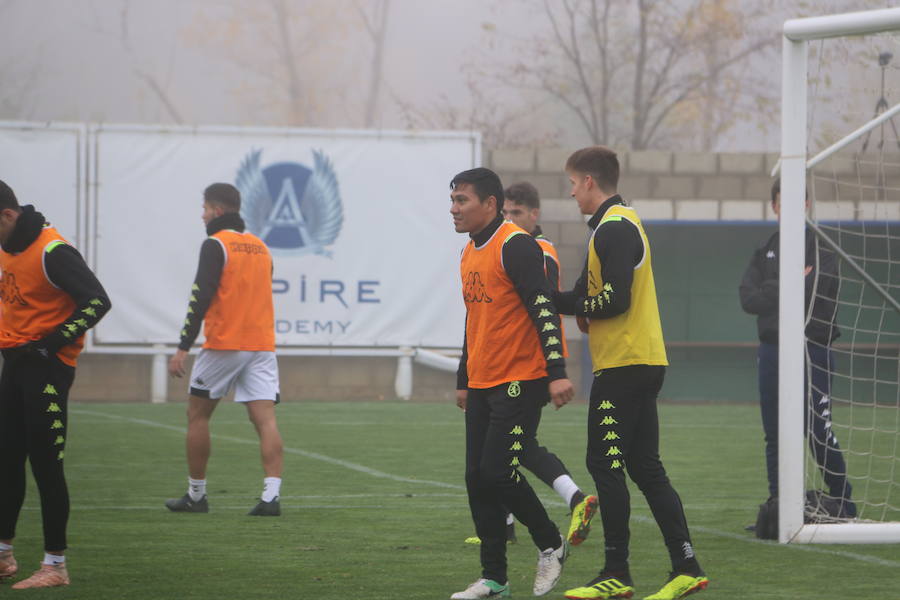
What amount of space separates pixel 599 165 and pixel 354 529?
3169 millimetres

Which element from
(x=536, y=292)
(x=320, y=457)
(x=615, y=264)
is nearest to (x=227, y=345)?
(x=536, y=292)

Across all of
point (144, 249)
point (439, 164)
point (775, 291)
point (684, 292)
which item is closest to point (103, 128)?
point (144, 249)

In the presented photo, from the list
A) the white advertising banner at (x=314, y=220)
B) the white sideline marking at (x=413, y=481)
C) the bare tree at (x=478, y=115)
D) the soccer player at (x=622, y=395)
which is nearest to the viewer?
the soccer player at (x=622, y=395)

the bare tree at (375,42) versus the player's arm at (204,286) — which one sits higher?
the bare tree at (375,42)

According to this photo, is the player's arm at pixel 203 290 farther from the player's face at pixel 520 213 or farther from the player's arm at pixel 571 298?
the player's arm at pixel 571 298

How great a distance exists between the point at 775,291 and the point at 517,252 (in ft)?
9.00

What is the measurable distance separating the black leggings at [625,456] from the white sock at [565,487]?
1086mm

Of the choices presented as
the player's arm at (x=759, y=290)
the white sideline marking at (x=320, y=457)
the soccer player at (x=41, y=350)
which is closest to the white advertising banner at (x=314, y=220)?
the white sideline marking at (x=320, y=457)

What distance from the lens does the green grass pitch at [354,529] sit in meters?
6.56

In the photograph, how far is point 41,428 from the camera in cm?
631

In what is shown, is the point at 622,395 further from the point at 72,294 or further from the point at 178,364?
the point at 178,364

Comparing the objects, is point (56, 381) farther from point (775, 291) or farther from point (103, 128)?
point (103, 128)

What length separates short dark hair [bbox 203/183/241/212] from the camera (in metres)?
9.22

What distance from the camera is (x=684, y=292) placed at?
21.6 meters
